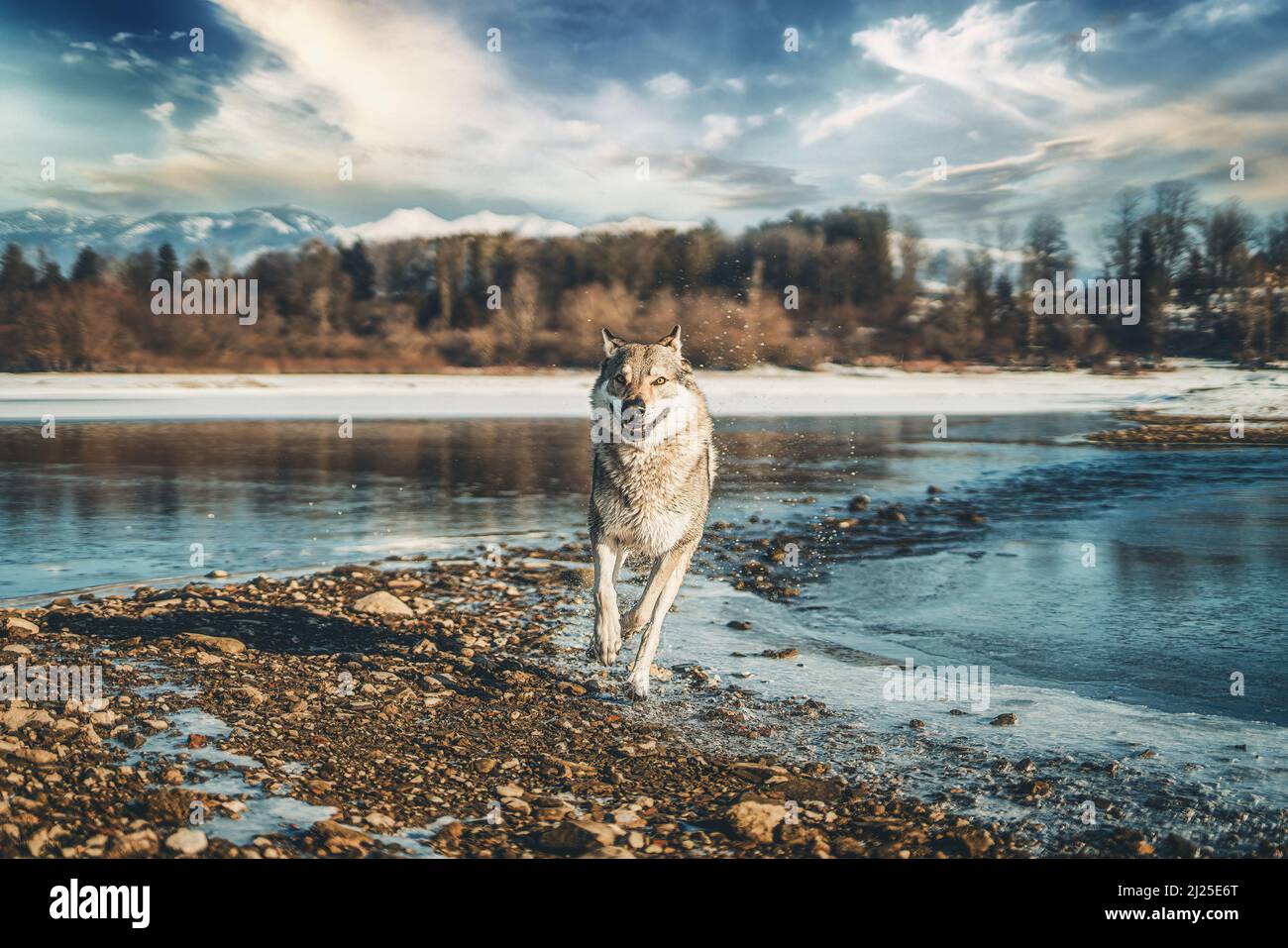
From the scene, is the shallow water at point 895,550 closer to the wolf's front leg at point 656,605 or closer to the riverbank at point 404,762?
the wolf's front leg at point 656,605

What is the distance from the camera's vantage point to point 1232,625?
6.77m

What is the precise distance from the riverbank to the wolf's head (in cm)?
142

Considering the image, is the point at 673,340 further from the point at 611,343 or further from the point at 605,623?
the point at 605,623

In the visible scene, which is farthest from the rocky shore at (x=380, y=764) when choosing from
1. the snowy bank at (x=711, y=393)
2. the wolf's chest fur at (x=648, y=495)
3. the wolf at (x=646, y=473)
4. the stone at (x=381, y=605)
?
the snowy bank at (x=711, y=393)

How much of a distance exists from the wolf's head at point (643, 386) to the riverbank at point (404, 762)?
55.9 inches

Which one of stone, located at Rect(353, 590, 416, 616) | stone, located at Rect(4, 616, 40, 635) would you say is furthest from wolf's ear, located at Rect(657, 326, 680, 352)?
stone, located at Rect(4, 616, 40, 635)

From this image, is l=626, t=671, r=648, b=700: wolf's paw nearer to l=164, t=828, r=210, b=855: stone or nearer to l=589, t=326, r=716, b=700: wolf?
l=589, t=326, r=716, b=700: wolf

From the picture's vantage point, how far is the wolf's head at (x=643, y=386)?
5.68 meters

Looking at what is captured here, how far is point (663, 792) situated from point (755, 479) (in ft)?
34.5

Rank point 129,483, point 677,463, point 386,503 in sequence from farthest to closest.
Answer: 1. point 129,483
2. point 386,503
3. point 677,463

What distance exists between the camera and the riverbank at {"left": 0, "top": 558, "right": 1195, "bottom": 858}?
3.56m
